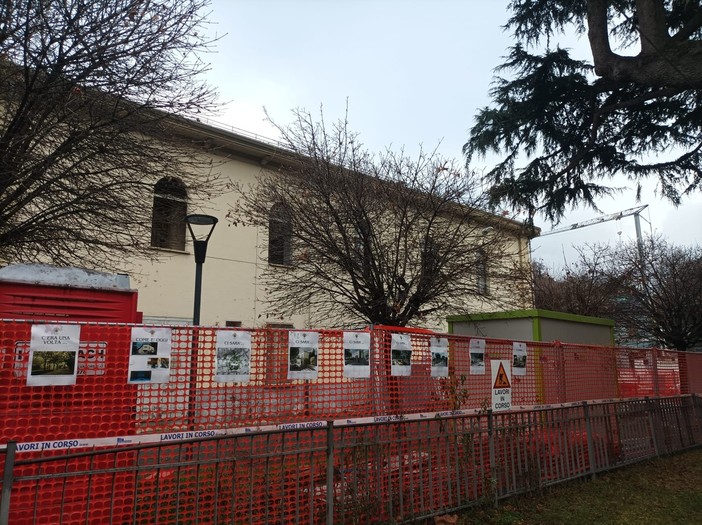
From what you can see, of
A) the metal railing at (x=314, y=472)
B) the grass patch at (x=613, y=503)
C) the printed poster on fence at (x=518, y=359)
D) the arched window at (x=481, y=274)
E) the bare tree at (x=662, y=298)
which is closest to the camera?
the metal railing at (x=314, y=472)

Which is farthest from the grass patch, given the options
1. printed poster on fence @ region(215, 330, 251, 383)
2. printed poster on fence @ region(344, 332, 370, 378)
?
printed poster on fence @ region(215, 330, 251, 383)

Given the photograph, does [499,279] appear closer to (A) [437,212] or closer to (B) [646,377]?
(A) [437,212]

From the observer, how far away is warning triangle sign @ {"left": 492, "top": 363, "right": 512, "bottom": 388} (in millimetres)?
6539

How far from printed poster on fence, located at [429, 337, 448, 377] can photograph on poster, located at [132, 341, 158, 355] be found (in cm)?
304

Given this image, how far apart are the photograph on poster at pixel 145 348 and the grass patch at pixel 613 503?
11.5 ft

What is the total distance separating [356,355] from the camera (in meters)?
5.48

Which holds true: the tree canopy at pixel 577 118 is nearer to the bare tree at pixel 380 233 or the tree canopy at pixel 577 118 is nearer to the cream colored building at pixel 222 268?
the bare tree at pixel 380 233

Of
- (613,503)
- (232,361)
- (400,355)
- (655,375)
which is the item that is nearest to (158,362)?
(232,361)

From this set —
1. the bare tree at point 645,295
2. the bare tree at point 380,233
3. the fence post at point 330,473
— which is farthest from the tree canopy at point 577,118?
the bare tree at point 645,295

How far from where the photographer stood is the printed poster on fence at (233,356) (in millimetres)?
4719

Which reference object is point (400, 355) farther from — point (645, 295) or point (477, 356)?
point (645, 295)

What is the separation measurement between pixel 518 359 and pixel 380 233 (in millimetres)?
4269

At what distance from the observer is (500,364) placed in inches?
265

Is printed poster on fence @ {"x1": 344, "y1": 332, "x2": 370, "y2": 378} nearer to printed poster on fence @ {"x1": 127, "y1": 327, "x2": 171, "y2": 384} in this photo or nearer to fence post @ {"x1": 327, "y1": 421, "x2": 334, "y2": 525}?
fence post @ {"x1": 327, "y1": 421, "x2": 334, "y2": 525}
